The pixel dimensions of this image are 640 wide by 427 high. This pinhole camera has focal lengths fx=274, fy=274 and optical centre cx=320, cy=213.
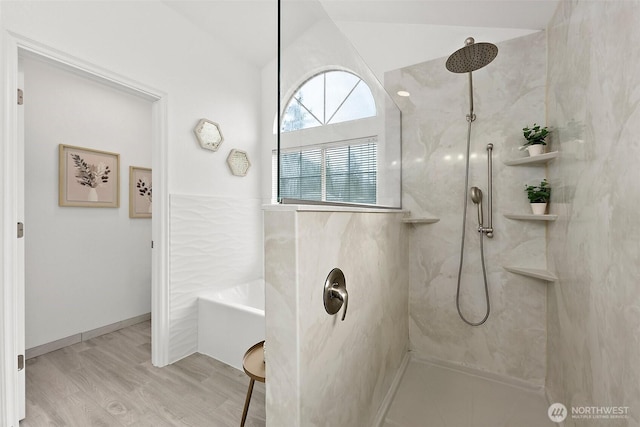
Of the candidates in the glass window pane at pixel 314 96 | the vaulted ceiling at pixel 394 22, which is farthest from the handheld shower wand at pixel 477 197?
the glass window pane at pixel 314 96

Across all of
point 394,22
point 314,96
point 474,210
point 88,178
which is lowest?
point 474,210

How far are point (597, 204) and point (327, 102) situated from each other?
1.08 metres

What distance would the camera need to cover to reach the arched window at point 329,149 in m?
0.92

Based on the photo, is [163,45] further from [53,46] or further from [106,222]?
[106,222]

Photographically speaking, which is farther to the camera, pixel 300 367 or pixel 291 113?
pixel 291 113

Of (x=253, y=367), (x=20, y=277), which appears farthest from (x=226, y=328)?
(x=20, y=277)

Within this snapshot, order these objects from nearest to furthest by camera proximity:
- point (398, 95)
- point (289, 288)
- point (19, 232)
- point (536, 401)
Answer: point (289, 288), point (19, 232), point (536, 401), point (398, 95)

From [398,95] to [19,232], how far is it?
8.16 feet

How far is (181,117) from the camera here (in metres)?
2.22

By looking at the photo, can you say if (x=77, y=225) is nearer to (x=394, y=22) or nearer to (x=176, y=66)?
(x=176, y=66)

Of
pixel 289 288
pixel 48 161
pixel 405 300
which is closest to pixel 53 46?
pixel 48 161

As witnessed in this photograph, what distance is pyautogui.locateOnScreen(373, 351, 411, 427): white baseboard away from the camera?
4.64 feet

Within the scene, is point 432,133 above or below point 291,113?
above

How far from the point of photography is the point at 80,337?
2.42 meters
